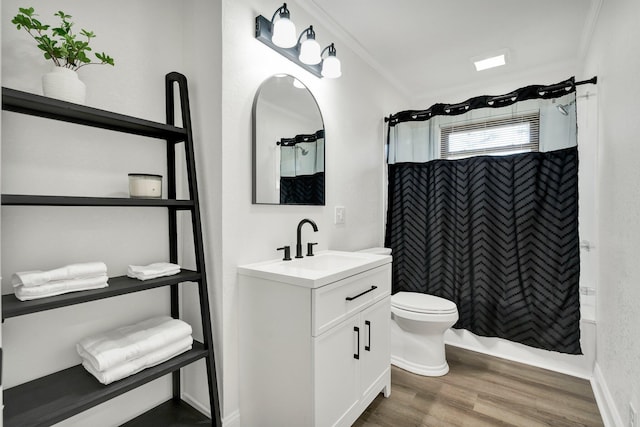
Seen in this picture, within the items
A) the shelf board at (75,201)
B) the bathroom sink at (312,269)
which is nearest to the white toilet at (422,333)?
the bathroom sink at (312,269)

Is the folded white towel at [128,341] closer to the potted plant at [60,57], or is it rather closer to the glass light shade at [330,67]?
the potted plant at [60,57]

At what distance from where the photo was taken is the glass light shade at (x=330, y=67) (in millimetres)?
1955

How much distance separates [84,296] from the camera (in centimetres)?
107

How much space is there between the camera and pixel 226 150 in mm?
1484

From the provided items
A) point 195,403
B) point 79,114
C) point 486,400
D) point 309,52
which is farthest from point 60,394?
point 486,400

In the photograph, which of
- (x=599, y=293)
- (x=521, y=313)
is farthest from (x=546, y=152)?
(x=521, y=313)

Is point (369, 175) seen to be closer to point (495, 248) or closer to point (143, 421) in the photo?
point (495, 248)

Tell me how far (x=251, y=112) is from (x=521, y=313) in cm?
239

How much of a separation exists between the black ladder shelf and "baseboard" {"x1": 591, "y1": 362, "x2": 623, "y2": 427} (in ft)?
6.46

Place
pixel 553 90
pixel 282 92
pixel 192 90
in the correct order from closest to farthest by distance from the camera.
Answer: pixel 192 90, pixel 282 92, pixel 553 90

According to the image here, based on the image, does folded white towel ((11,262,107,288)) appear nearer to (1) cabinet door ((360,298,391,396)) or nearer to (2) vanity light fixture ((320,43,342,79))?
(1) cabinet door ((360,298,391,396))

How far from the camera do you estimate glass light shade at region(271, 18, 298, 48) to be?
5.21 feet

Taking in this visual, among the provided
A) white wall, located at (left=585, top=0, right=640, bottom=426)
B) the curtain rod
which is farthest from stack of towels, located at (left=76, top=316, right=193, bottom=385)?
the curtain rod

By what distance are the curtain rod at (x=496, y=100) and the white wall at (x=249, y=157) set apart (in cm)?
27
